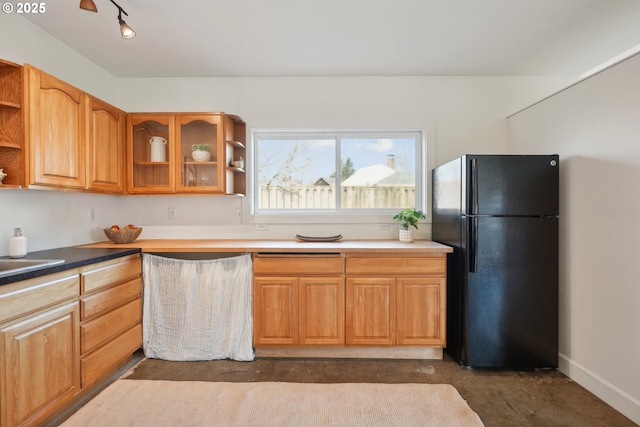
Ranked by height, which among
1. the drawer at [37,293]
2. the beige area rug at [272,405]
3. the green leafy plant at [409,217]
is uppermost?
the green leafy plant at [409,217]

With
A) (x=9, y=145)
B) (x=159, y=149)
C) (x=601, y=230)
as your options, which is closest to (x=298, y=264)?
(x=159, y=149)

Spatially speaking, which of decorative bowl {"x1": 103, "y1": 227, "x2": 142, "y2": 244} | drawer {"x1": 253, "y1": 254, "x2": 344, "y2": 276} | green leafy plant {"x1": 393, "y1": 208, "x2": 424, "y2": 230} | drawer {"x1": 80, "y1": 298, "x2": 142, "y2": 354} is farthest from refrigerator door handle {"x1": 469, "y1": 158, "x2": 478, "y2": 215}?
decorative bowl {"x1": 103, "y1": 227, "x2": 142, "y2": 244}

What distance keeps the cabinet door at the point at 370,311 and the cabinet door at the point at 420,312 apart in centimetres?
6

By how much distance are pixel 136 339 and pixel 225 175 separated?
1.52 meters

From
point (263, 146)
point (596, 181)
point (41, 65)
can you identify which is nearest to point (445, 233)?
point (596, 181)

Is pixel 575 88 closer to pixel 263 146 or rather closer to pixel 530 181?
pixel 530 181

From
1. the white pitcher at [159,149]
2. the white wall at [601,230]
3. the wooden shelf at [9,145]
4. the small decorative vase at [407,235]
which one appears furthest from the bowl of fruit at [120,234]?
the white wall at [601,230]

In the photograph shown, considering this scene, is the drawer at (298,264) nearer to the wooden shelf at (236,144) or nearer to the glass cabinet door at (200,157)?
the glass cabinet door at (200,157)

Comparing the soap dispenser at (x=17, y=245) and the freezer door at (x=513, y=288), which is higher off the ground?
the soap dispenser at (x=17, y=245)

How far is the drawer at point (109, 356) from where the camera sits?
187 cm

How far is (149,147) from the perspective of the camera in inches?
107

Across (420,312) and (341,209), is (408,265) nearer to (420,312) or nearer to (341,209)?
(420,312)

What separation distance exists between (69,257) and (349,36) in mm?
2501

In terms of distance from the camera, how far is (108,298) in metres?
2.06
